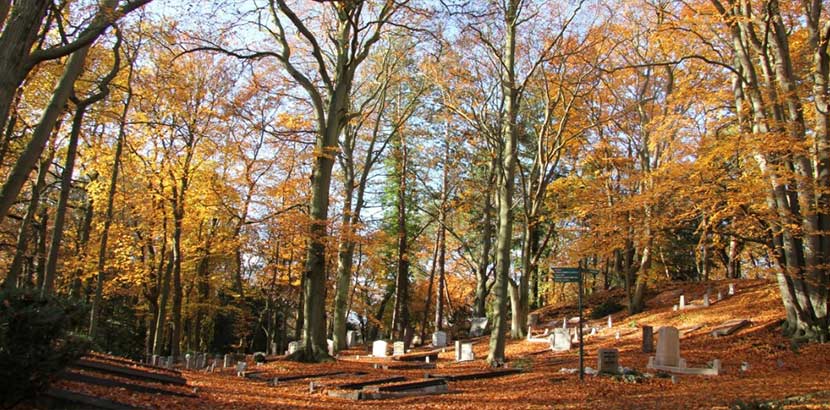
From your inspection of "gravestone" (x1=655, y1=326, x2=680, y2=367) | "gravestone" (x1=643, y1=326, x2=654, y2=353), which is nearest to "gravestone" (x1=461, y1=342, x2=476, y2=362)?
"gravestone" (x1=643, y1=326, x2=654, y2=353)

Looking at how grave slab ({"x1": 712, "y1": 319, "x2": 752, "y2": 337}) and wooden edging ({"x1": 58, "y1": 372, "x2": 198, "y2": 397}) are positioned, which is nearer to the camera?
wooden edging ({"x1": 58, "y1": 372, "x2": 198, "y2": 397})

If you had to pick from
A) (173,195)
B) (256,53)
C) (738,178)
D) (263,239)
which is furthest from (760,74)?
(173,195)

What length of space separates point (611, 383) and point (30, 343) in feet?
30.1

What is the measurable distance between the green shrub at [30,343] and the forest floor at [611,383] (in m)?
1.17

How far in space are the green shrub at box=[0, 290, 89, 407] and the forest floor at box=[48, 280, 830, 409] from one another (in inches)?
46.2

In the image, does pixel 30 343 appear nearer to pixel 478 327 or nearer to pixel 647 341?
pixel 647 341

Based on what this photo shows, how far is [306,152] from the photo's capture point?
23.2m

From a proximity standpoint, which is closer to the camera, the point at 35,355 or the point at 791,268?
the point at 35,355

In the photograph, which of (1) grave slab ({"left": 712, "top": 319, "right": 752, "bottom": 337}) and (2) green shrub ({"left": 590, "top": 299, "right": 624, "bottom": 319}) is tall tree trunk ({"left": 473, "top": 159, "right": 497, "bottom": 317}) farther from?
(1) grave slab ({"left": 712, "top": 319, "right": 752, "bottom": 337})

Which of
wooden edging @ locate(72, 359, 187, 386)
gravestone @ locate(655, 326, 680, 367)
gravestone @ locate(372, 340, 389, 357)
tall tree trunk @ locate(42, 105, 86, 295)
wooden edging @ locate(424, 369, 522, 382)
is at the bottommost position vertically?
gravestone @ locate(372, 340, 389, 357)

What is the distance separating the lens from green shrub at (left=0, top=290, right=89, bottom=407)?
5199 mm

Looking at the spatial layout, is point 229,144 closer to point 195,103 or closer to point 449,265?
point 195,103

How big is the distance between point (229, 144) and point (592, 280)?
28811mm

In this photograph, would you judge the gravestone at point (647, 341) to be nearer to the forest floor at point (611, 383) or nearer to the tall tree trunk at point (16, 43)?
the forest floor at point (611, 383)
